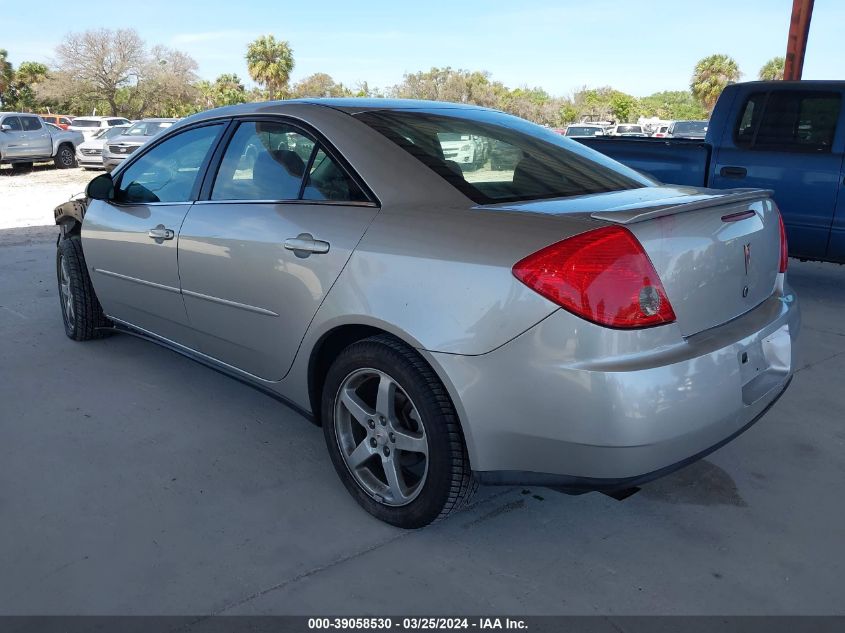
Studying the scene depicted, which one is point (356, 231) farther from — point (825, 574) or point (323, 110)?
point (825, 574)

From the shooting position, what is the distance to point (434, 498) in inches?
93.6

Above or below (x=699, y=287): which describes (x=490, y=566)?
below

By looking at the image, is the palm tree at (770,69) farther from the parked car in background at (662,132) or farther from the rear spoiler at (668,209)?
the rear spoiler at (668,209)

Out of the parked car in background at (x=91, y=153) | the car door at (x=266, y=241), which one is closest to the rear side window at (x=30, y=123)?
the parked car in background at (x=91, y=153)

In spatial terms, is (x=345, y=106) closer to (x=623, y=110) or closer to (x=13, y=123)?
(x=13, y=123)

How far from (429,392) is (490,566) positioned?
0.63 metres

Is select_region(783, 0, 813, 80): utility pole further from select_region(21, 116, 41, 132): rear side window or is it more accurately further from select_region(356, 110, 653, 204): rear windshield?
select_region(21, 116, 41, 132): rear side window

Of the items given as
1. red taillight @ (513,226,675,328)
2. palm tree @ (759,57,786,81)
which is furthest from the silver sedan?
palm tree @ (759,57,786,81)

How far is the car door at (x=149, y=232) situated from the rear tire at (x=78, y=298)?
0.93 feet

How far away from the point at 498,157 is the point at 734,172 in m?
3.94

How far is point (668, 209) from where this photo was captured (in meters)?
2.18

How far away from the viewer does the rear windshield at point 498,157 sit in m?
2.59

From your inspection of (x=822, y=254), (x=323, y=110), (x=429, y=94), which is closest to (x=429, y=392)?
(x=323, y=110)

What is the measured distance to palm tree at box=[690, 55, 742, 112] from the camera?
168 ft
